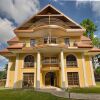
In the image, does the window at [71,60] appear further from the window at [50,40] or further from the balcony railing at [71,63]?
the window at [50,40]

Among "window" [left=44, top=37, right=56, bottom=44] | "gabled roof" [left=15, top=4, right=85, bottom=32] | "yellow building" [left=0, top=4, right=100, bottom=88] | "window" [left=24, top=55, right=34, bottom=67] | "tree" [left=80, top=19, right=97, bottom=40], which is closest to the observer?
"yellow building" [left=0, top=4, right=100, bottom=88]

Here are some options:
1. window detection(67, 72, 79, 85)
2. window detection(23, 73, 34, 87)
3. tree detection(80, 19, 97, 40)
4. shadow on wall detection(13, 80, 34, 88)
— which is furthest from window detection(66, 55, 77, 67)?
tree detection(80, 19, 97, 40)

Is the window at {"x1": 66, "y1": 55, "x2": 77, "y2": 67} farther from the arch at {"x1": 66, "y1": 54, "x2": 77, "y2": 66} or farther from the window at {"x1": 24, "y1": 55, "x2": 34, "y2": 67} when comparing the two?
the window at {"x1": 24, "y1": 55, "x2": 34, "y2": 67}

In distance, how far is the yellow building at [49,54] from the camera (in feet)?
84.1

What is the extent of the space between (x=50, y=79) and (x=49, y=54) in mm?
4377

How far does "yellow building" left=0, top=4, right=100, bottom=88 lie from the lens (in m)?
25.6

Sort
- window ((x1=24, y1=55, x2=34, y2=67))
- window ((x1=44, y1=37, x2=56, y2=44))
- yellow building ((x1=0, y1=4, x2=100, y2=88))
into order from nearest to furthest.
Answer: yellow building ((x1=0, y1=4, x2=100, y2=88)), window ((x1=24, y1=55, x2=34, y2=67)), window ((x1=44, y1=37, x2=56, y2=44))

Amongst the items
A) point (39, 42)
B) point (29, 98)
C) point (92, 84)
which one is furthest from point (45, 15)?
point (29, 98)

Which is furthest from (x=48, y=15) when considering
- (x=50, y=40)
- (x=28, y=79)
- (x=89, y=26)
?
(x=89, y=26)

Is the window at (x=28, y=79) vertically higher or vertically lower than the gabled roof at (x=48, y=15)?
lower

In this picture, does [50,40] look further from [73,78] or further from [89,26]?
[89,26]

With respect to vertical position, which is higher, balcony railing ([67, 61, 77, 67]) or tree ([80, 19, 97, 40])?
tree ([80, 19, 97, 40])

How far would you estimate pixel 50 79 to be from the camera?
2830 centimetres

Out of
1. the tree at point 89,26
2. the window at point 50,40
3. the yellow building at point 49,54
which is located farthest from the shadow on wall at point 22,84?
the tree at point 89,26
